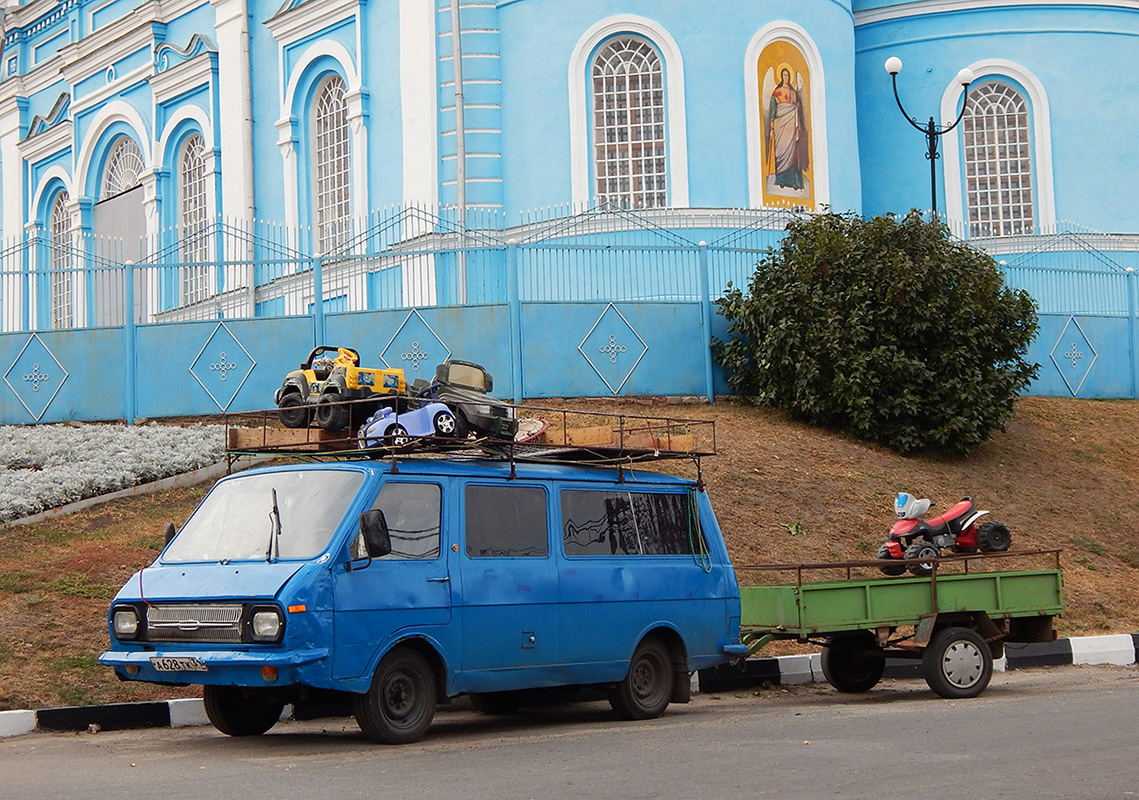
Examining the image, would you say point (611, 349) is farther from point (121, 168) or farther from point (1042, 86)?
point (121, 168)

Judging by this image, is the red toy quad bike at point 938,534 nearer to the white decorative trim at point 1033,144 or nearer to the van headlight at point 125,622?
the van headlight at point 125,622

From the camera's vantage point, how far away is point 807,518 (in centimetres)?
1580

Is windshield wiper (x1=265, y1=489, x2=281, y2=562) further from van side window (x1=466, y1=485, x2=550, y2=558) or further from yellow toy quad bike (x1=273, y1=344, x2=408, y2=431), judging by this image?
van side window (x1=466, y1=485, x2=550, y2=558)

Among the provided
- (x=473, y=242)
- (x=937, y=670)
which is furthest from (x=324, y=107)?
(x=937, y=670)

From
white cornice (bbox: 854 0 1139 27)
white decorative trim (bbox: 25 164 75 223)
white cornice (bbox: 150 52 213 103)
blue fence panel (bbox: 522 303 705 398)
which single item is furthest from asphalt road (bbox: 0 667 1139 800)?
white decorative trim (bbox: 25 164 75 223)

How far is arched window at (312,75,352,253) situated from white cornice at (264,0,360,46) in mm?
1039

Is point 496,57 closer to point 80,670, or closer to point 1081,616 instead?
point 1081,616

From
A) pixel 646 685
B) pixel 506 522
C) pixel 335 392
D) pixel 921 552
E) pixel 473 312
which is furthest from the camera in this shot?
pixel 473 312

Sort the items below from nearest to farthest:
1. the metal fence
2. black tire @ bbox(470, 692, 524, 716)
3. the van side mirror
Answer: the van side mirror
black tire @ bbox(470, 692, 524, 716)
the metal fence

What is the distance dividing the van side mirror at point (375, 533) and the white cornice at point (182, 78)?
77.7ft

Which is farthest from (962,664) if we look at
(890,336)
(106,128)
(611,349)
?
(106,128)

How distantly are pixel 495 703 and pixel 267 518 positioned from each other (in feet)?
8.93

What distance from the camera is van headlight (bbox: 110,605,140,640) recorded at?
8.87 meters

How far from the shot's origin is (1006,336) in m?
18.8
